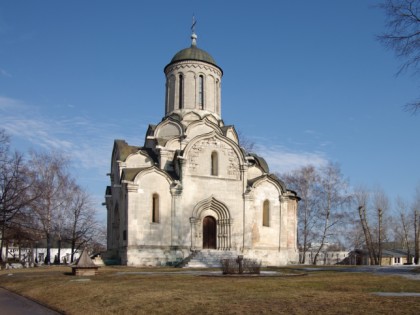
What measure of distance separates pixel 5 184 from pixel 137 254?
10785 mm

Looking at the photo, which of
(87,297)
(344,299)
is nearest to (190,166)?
(87,297)

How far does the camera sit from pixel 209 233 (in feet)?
120

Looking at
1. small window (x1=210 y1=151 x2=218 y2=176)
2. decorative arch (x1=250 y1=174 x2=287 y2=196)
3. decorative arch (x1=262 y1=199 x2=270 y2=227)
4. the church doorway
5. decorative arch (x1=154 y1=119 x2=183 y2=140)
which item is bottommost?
the church doorway

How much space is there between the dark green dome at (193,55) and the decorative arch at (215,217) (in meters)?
12.3

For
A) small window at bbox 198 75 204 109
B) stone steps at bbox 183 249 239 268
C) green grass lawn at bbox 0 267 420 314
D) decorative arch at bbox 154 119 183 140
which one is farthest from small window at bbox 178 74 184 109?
green grass lawn at bbox 0 267 420 314

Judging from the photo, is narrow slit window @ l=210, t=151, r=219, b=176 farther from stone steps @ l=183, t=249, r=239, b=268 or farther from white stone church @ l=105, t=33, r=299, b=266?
stone steps @ l=183, t=249, r=239, b=268

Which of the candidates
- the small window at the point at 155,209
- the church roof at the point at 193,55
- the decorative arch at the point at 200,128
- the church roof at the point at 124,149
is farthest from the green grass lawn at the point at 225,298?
the church roof at the point at 193,55

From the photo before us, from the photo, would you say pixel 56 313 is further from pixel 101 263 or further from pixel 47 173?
pixel 47 173

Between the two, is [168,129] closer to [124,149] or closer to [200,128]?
[200,128]

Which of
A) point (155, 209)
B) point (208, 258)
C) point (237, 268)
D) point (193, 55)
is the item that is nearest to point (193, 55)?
point (193, 55)

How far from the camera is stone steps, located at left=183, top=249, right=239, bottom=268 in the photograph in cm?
3241

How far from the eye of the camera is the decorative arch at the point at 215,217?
3561cm

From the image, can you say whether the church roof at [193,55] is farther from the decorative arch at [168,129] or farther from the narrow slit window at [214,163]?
the narrow slit window at [214,163]

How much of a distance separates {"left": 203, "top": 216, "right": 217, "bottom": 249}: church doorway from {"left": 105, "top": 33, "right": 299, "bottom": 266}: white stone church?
3.0 inches
